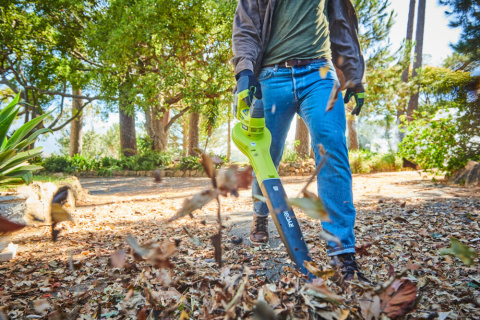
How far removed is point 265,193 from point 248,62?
2.79 feet

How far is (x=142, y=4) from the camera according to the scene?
8.02m

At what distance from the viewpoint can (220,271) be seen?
4.94ft

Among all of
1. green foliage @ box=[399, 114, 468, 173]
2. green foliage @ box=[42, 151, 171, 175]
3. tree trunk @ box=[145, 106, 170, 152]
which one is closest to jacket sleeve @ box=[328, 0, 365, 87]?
green foliage @ box=[399, 114, 468, 173]

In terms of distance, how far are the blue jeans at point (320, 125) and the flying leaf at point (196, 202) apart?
2.97 feet

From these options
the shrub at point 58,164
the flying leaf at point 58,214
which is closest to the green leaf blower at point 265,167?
the flying leaf at point 58,214

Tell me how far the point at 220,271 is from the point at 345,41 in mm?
1708

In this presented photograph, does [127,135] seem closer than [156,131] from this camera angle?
Yes

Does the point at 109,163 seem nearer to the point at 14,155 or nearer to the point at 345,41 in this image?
the point at 14,155

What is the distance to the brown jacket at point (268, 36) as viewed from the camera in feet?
6.21

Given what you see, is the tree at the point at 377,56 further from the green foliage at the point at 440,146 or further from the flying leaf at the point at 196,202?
the flying leaf at the point at 196,202

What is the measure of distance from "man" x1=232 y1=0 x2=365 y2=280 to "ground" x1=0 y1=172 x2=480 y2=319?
352 millimetres

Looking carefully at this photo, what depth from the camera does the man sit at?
1.60 meters

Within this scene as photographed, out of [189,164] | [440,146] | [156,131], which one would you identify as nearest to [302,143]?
[189,164]

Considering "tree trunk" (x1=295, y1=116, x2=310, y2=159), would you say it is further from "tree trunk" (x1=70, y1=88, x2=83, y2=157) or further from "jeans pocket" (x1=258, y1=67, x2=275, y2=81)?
"tree trunk" (x1=70, y1=88, x2=83, y2=157)
